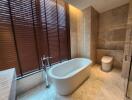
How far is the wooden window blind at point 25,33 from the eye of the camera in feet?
6.03

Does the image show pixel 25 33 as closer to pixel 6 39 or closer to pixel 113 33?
pixel 6 39

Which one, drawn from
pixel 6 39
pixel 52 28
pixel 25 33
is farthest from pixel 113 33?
pixel 6 39

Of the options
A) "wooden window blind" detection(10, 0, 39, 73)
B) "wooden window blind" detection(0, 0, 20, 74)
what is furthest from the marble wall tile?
"wooden window blind" detection(0, 0, 20, 74)

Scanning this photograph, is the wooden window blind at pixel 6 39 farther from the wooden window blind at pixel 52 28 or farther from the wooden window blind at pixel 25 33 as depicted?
the wooden window blind at pixel 52 28

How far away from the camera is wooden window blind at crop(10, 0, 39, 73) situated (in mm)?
1837

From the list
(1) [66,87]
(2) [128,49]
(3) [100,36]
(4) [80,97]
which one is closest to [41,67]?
(1) [66,87]

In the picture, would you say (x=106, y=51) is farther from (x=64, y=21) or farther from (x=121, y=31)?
(x=64, y=21)

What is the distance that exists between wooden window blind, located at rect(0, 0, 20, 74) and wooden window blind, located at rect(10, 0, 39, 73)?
0.36ft

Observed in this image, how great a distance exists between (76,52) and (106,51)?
4.21ft

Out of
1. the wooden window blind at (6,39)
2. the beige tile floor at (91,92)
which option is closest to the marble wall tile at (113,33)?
the beige tile floor at (91,92)

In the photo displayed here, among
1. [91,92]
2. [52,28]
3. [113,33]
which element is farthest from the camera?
[113,33]

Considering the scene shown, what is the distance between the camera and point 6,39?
1.72 m

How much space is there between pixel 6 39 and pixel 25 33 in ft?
1.42

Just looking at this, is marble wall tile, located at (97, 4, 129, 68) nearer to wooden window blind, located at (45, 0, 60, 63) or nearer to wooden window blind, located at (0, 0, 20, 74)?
wooden window blind, located at (45, 0, 60, 63)
